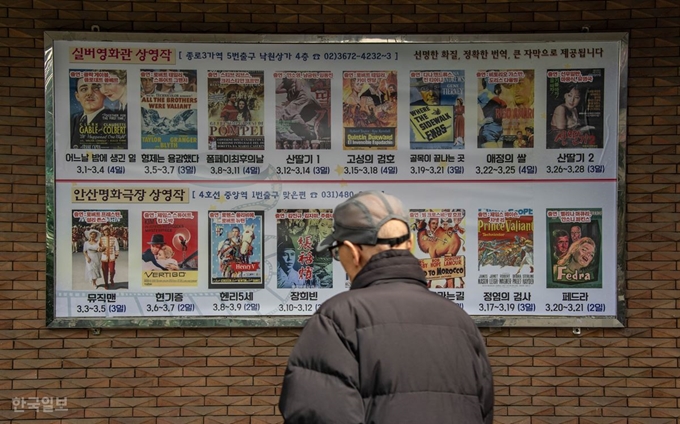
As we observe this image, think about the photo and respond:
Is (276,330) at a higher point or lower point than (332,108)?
lower

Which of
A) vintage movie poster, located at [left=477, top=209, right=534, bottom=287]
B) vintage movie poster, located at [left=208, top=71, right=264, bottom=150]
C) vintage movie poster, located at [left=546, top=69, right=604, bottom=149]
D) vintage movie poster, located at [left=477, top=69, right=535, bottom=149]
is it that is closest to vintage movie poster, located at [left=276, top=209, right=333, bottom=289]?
vintage movie poster, located at [left=208, top=71, right=264, bottom=150]

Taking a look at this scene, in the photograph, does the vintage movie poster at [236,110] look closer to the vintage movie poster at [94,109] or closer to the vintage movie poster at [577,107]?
the vintage movie poster at [94,109]

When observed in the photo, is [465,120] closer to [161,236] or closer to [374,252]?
[161,236]

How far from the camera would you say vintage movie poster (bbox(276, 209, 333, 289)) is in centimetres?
504

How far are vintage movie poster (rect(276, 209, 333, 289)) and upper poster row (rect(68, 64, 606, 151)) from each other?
0.49 metres

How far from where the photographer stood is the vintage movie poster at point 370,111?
5.05 metres

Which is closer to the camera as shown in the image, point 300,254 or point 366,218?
point 366,218

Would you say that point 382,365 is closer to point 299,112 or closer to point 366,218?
point 366,218

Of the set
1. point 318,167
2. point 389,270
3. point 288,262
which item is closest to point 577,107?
point 318,167

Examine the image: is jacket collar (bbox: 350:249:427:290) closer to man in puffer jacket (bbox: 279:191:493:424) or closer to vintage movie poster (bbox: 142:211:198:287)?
man in puffer jacket (bbox: 279:191:493:424)

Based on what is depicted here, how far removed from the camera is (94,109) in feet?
16.4

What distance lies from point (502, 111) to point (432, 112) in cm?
50

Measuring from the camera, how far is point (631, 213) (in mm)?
5047

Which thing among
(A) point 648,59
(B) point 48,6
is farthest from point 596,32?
(B) point 48,6
